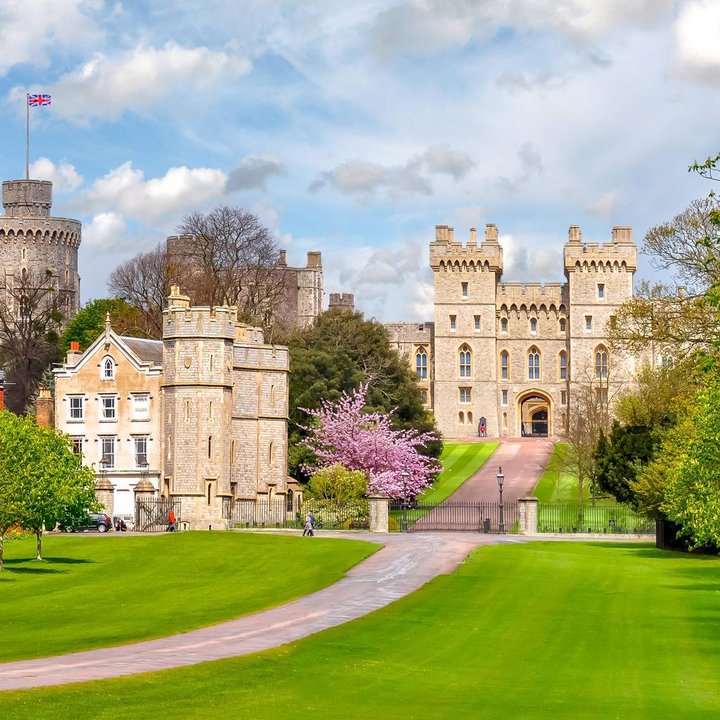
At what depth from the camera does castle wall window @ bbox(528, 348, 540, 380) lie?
413 ft

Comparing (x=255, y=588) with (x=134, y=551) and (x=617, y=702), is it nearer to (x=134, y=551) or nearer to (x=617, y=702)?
(x=134, y=551)

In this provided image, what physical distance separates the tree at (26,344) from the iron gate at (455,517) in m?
31.7

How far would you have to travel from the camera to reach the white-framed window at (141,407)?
7000cm

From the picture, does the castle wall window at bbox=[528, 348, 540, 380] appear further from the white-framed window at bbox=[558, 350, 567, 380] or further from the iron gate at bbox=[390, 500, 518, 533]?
the iron gate at bbox=[390, 500, 518, 533]

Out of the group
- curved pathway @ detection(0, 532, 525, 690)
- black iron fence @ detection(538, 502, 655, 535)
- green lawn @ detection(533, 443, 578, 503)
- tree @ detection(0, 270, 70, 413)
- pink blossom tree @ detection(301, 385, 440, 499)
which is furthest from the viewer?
tree @ detection(0, 270, 70, 413)

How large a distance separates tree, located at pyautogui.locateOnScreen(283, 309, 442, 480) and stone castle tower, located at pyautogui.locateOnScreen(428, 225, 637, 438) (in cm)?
3577

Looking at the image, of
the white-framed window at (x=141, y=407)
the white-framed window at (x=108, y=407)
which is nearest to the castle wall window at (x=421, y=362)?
the white-framed window at (x=108, y=407)

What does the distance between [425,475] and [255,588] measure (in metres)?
41.4

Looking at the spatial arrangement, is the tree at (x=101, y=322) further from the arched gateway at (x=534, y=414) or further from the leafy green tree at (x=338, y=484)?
the arched gateway at (x=534, y=414)

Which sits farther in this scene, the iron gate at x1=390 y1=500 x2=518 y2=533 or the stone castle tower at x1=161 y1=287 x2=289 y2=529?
the stone castle tower at x1=161 y1=287 x2=289 y2=529

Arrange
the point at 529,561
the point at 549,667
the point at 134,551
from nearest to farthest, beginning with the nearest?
the point at 549,667 < the point at 529,561 < the point at 134,551

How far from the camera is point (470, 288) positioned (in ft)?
410

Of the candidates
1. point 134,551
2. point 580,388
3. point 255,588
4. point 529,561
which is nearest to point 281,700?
point 255,588

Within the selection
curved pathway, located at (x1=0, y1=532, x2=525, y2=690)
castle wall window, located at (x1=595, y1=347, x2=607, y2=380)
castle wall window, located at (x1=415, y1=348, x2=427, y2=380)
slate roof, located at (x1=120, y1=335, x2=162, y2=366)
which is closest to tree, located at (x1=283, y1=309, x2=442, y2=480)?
slate roof, located at (x1=120, y1=335, x2=162, y2=366)
